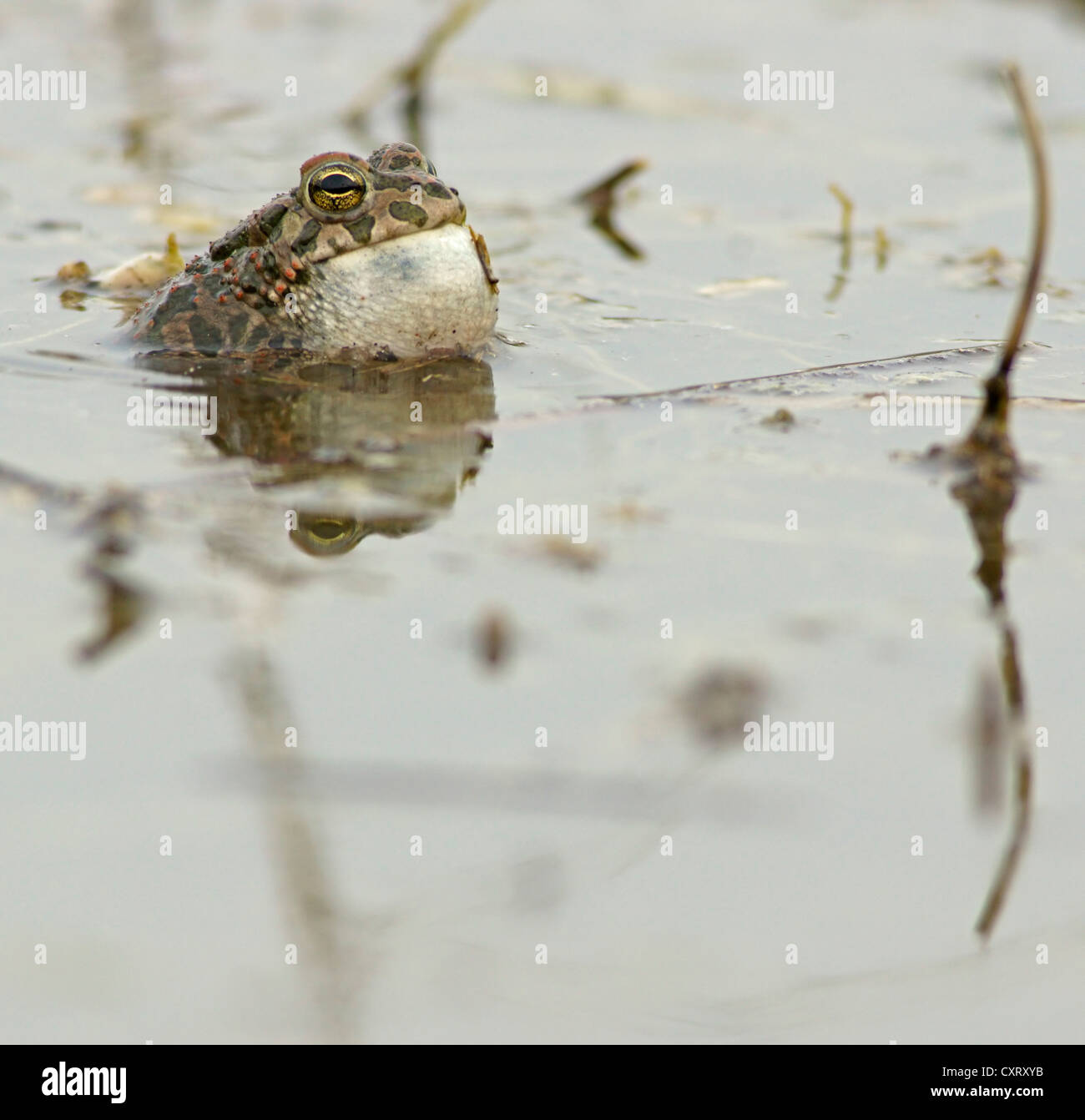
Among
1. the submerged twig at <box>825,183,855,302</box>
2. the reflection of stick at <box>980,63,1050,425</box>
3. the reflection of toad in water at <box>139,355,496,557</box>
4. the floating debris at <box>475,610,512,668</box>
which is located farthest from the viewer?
the submerged twig at <box>825,183,855,302</box>

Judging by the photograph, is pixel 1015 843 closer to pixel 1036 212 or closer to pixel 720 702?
Result: pixel 720 702

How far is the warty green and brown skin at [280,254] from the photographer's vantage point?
607 cm

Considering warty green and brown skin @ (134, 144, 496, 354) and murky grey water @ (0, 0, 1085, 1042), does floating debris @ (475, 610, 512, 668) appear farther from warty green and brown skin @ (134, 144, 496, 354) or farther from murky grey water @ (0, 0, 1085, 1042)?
warty green and brown skin @ (134, 144, 496, 354)

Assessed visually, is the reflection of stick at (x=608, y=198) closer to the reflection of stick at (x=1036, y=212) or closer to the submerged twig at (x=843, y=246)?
the submerged twig at (x=843, y=246)

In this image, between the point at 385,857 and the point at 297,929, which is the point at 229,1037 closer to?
the point at 297,929

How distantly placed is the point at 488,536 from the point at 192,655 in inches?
41.7

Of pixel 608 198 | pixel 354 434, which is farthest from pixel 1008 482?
pixel 608 198

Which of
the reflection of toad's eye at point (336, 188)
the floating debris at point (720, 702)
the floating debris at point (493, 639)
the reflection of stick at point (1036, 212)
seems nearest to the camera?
the floating debris at point (720, 702)

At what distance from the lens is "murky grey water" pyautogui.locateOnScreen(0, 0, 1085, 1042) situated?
2.89m

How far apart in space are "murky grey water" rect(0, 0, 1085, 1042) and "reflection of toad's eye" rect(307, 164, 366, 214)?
2.22 feet

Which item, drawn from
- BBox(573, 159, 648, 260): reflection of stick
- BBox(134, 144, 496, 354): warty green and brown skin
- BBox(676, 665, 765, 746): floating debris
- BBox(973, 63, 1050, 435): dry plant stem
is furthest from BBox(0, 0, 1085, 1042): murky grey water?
BBox(573, 159, 648, 260): reflection of stick

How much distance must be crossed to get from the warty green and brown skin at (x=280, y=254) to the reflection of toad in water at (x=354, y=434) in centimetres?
17

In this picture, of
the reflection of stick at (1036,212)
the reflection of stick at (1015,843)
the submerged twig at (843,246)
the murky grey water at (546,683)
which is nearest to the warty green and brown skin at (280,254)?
the murky grey water at (546,683)
